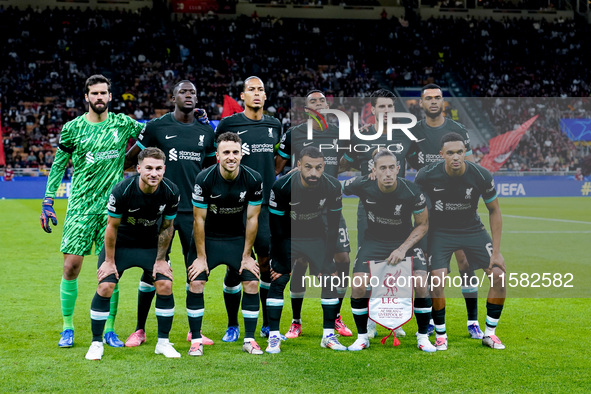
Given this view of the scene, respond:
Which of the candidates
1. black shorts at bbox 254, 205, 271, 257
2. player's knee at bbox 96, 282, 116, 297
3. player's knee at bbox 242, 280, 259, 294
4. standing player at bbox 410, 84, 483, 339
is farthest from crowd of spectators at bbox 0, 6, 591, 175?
standing player at bbox 410, 84, 483, 339

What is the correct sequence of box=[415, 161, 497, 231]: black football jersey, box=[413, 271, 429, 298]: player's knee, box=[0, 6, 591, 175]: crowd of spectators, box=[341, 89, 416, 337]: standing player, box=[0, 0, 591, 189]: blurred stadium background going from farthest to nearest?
box=[0, 6, 591, 175]: crowd of spectators, box=[0, 0, 591, 189]: blurred stadium background, box=[341, 89, 416, 337]: standing player, box=[415, 161, 497, 231]: black football jersey, box=[413, 271, 429, 298]: player's knee

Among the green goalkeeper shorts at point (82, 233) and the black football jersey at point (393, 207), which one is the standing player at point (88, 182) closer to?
the green goalkeeper shorts at point (82, 233)

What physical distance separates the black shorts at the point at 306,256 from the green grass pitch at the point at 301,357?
2.33 ft

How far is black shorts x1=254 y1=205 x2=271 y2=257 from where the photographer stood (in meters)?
6.63

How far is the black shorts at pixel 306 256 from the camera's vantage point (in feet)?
21.1

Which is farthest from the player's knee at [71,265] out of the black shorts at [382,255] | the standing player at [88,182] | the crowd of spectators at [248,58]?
the crowd of spectators at [248,58]

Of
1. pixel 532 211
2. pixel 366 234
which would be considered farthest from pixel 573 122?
pixel 366 234

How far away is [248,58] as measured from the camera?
36688 mm

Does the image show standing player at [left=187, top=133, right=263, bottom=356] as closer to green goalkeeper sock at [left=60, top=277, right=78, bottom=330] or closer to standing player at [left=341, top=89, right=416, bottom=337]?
standing player at [left=341, top=89, right=416, bottom=337]

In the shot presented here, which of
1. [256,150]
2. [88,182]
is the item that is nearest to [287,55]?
[256,150]

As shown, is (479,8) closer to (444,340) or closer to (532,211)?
(532,211)

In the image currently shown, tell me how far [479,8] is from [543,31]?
4039 mm

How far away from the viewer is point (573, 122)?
2523 cm

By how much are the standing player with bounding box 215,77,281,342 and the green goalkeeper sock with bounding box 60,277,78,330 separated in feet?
4.63
